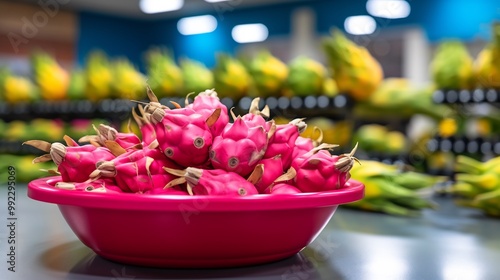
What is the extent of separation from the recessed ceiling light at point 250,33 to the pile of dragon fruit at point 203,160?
6683 millimetres

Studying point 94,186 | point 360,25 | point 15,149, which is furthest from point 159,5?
point 94,186

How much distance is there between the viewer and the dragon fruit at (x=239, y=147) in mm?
660

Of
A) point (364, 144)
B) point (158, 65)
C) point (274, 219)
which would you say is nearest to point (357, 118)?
point (364, 144)

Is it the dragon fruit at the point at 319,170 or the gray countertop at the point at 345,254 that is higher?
the dragon fruit at the point at 319,170

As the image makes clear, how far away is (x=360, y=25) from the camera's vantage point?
6297 millimetres

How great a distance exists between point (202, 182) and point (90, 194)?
0.13 meters

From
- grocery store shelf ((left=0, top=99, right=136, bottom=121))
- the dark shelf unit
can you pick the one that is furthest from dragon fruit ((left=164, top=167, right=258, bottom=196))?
grocery store shelf ((left=0, top=99, right=136, bottom=121))

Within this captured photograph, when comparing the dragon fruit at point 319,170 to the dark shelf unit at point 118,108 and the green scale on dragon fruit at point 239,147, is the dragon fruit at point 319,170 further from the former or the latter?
the dark shelf unit at point 118,108

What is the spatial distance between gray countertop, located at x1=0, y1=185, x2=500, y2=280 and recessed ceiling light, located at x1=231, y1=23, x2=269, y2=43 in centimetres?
629

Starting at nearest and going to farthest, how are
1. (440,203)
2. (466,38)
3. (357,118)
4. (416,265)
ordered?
(416,265), (440,203), (357,118), (466,38)

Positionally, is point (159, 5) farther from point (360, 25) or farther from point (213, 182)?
point (213, 182)

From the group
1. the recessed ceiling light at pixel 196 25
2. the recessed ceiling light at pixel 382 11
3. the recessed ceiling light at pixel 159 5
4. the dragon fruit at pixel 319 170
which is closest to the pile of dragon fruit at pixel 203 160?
the dragon fruit at pixel 319 170

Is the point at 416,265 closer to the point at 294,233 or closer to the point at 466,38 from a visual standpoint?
the point at 294,233

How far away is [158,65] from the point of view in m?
2.14
